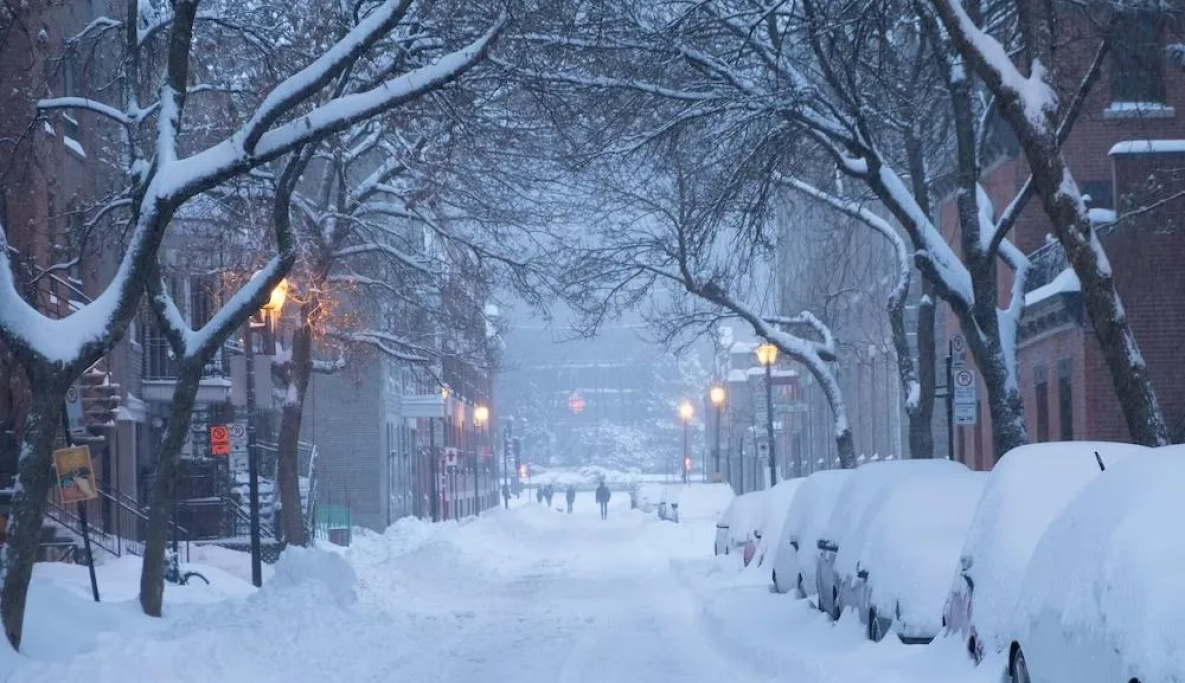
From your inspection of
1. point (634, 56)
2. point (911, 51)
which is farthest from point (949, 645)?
point (911, 51)

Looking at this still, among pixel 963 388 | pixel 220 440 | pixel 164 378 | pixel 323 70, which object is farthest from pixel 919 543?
pixel 164 378

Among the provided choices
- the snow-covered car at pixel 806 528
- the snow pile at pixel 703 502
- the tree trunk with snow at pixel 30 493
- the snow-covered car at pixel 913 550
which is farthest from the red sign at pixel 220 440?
the snow pile at pixel 703 502

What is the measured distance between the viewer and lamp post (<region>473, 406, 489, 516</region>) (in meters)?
82.1

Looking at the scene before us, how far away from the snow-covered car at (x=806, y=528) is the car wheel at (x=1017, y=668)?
9632 mm

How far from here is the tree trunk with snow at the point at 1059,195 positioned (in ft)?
54.8

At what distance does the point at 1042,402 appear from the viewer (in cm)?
3684

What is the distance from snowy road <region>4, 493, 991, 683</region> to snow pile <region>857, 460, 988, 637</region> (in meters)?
0.42

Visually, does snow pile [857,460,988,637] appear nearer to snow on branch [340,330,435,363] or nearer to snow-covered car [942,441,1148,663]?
snow-covered car [942,441,1148,663]

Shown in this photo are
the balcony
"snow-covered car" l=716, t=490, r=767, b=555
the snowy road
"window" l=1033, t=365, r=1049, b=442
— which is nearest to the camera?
the snowy road

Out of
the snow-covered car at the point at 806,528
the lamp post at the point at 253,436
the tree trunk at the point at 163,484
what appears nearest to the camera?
the tree trunk at the point at 163,484

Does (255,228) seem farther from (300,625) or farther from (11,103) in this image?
(300,625)

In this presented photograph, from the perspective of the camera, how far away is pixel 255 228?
2673cm

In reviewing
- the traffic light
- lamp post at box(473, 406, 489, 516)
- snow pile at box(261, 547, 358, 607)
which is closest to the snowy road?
snow pile at box(261, 547, 358, 607)

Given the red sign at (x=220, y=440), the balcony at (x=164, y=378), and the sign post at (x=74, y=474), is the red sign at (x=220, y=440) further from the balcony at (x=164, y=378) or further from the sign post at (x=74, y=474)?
the sign post at (x=74, y=474)
